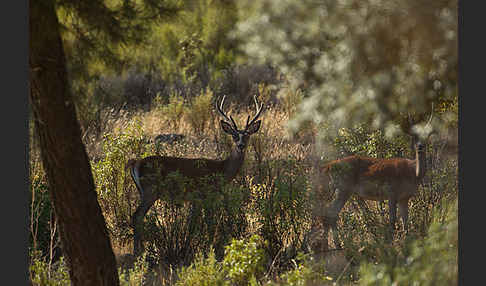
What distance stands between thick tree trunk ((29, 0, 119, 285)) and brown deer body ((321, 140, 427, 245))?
7.24 feet

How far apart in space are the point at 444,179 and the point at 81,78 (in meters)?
3.38

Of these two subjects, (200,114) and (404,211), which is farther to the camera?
(200,114)

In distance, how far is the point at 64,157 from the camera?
11.0 feet

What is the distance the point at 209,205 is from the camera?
4.79m

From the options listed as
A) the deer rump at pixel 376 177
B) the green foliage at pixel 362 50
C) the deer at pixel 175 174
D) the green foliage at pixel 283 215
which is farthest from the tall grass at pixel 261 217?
the green foliage at pixel 362 50

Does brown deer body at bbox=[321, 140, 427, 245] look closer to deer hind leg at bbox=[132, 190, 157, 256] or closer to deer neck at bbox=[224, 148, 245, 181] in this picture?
deer neck at bbox=[224, 148, 245, 181]

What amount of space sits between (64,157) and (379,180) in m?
2.73

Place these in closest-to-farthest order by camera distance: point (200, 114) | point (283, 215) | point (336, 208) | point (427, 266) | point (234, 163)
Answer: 1. point (427, 266)
2. point (283, 215)
3. point (336, 208)
4. point (234, 163)
5. point (200, 114)

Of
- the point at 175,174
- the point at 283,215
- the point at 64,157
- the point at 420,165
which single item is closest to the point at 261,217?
the point at 283,215

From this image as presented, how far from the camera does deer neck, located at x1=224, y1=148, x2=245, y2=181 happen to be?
5312mm

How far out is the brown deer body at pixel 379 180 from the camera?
4.83 m

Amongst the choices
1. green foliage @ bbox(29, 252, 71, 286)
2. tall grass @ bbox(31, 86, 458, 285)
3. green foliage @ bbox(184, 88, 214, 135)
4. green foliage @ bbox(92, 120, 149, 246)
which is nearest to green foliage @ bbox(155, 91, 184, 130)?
green foliage @ bbox(184, 88, 214, 135)

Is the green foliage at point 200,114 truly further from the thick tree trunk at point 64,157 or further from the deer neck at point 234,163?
the thick tree trunk at point 64,157

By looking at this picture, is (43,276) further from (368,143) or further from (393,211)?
(368,143)
